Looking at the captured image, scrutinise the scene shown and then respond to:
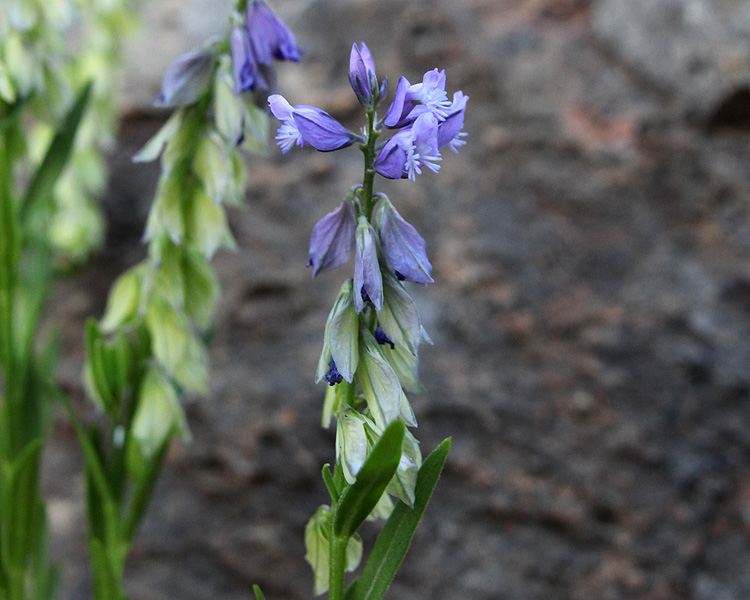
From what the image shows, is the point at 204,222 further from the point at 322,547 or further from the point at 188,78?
the point at 322,547

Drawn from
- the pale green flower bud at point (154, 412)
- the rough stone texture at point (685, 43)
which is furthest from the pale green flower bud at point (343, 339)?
the rough stone texture at point (685, 43)

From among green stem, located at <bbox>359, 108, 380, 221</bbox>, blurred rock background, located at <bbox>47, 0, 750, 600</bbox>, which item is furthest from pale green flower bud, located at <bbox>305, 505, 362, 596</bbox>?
blurred rock background, located at <bbox>47, 0, 750, 600</bbox>

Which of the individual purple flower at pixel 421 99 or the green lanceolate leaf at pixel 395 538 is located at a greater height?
the individual purple flower at pixel 421 99

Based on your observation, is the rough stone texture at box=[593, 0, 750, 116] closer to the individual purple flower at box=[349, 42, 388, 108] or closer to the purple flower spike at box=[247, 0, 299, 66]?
the purple flower spike at box=[247, 0, 299, 66]

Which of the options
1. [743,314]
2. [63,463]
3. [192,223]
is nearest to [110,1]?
[192,223]

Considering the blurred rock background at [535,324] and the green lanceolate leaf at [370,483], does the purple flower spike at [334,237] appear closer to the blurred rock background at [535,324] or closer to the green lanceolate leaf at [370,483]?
the green lanceolate leaf at [370,483]
